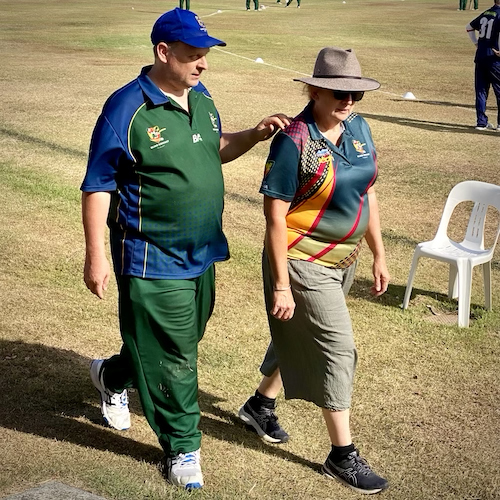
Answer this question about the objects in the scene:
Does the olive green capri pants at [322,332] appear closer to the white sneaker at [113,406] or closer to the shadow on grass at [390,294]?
the white sneaker at [113,406]

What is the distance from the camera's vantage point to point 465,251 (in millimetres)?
6871

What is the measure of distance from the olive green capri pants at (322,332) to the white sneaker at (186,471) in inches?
23.8

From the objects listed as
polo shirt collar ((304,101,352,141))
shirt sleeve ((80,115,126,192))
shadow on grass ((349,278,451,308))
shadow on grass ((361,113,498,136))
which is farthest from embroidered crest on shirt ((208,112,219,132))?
shadow on grass ((361,113,498,136))

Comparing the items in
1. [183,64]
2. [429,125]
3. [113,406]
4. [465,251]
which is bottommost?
[429,125]

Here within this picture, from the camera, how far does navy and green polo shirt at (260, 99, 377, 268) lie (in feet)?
13.1

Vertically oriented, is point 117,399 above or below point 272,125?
below

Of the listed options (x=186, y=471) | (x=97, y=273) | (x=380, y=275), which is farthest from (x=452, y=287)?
(x=97, y=273)

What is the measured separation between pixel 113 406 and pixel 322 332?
1.23 metres

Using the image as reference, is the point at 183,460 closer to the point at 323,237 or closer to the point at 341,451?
the point at 341,451

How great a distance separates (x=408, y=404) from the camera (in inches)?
207

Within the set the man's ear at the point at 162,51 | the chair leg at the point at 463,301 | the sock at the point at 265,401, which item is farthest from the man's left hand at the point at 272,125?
the chair leg at the point at 463,301

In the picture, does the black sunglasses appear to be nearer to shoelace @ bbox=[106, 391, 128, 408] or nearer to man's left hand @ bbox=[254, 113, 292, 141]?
man's left hand @ bbox=[254, 113, 292, 141]

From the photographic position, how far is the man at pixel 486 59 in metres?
15.1

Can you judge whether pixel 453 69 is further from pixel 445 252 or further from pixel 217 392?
pixel 217 392
